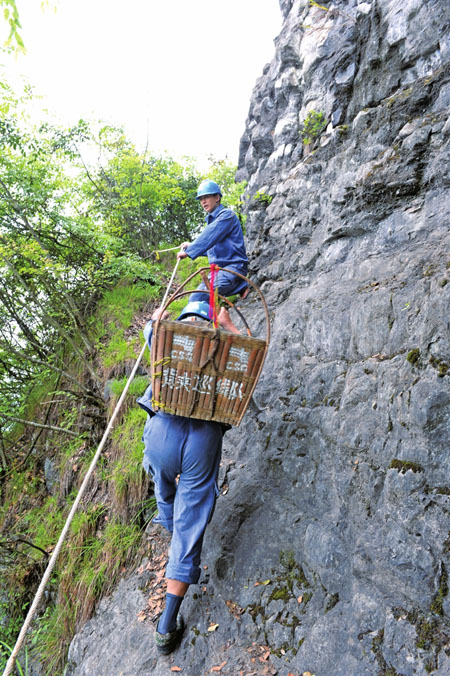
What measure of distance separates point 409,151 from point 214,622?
417cm

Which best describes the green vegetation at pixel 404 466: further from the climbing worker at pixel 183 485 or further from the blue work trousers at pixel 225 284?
the blue work trousers at pixel 225 284

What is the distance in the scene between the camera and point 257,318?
5.37 m

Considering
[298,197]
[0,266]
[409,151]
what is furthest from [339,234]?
[0,266]

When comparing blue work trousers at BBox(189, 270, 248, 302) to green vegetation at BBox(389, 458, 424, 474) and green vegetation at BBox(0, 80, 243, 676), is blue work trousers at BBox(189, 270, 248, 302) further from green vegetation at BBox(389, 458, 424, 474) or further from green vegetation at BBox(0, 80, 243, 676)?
green vegetation at BBox(389, 458, 424, 474)

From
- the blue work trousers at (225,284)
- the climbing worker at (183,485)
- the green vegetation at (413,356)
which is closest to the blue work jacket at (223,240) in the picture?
the blue work trousers at (225,284)

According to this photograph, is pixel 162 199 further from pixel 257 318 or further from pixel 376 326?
pixel 376 326

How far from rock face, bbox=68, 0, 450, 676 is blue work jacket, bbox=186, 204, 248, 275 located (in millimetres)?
688

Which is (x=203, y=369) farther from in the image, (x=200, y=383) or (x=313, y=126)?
(x=313, y=126)

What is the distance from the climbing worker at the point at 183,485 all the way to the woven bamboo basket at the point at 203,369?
0.22 meters

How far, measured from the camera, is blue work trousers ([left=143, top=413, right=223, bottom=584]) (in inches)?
115

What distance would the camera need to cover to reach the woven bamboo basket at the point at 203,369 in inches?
107

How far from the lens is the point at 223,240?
4.95 metres

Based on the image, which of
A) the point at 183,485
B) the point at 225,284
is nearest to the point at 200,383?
the point at 183,485

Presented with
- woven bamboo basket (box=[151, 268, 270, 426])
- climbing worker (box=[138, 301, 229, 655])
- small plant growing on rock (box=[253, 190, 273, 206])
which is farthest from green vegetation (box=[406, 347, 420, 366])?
small plant growing on rock (box=[253, 190, 273, 206])
